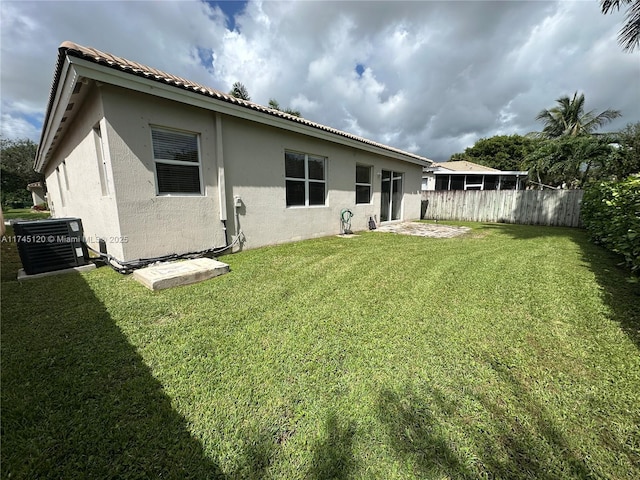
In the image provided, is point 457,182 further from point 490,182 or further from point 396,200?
point 396,200

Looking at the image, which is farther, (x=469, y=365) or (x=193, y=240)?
(x=193, y=240)

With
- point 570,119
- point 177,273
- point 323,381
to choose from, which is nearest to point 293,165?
point 177,273

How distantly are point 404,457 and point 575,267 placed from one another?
17.5 feet

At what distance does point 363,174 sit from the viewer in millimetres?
9977

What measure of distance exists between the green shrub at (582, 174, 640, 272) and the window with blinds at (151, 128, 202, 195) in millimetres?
6885

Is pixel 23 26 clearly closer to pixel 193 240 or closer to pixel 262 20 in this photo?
pixel 193 240

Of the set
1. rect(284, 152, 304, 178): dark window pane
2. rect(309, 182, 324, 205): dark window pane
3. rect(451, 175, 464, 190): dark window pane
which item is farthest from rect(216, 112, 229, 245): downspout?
rect(451, 175, 464, 190): dark window pane

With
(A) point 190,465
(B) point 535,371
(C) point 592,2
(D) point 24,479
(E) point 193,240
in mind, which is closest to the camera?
(D) point 24,479

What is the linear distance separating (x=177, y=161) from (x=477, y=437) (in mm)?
5826

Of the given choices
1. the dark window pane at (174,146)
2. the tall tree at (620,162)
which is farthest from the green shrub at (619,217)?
the tall tree at (620,162)

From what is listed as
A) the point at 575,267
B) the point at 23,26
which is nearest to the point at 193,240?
the point at 23,26

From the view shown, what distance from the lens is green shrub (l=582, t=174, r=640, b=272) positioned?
327 cm

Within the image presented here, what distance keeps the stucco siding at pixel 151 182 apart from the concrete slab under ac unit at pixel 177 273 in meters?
0.58

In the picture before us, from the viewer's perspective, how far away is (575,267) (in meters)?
4.61
